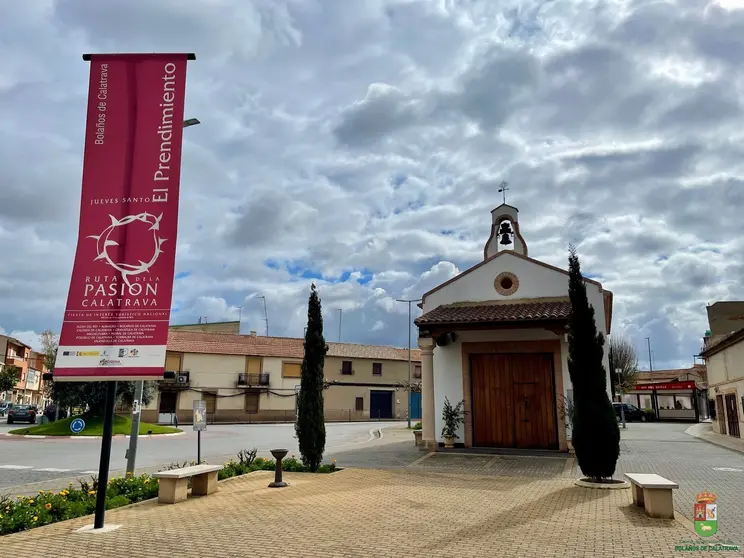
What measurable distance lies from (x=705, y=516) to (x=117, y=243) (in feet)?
A: 28.7

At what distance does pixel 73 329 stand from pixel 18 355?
3306 inches

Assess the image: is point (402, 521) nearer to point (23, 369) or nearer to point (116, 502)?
point (116, 502)

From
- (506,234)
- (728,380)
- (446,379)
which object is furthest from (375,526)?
(728,380)

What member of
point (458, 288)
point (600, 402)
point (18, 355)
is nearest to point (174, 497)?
point (600, 402)

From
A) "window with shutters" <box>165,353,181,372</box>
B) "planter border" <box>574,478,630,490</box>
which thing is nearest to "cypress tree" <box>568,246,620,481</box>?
"planter border" <box>574,478,630,490</box>

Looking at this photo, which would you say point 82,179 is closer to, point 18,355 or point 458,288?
point 458,288

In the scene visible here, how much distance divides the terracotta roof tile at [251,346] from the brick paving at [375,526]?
116 ft

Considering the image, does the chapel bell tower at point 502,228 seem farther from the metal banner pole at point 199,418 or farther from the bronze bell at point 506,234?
the metal banner pole at point 199,418

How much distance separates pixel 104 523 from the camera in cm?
732

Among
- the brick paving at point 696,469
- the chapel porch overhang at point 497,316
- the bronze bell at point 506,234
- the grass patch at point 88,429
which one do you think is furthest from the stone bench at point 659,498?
the grass patch at point 88,429

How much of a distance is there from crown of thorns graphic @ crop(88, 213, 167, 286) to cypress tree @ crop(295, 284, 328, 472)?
19.7ft

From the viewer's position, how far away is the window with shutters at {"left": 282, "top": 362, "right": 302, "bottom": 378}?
4784 centimetres

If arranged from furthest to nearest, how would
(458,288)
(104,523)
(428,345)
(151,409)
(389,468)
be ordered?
(151,409)
(458,288)
(428,345)
(389,468)
(104,523)

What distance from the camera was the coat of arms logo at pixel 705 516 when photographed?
22.3ft
